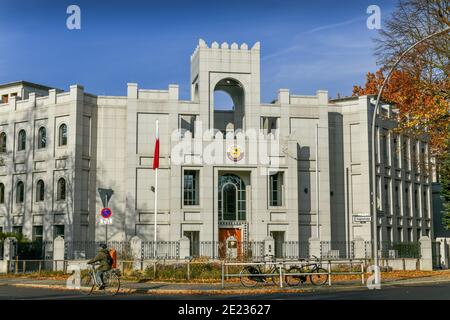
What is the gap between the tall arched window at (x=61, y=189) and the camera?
4691 centimetres

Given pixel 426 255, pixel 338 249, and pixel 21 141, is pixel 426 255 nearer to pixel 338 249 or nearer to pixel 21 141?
pixel 338 249

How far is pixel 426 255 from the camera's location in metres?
40.8

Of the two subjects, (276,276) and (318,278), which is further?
(318,278)

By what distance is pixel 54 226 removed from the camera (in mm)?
46500

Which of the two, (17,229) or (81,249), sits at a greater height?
(17,229)

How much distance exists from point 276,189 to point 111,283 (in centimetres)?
2426

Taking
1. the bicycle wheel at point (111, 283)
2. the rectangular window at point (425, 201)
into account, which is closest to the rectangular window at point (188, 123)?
the rectangular window at point (425, 201)

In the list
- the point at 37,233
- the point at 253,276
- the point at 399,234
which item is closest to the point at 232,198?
the point at 37,233

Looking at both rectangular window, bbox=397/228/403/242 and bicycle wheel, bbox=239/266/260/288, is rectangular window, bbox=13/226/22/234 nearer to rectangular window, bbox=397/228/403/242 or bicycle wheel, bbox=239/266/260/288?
bicycle wheel, bbox=239/266/260/288

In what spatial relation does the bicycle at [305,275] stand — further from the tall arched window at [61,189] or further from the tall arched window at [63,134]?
the tall arched window at [63,134]

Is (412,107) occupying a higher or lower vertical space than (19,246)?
higher

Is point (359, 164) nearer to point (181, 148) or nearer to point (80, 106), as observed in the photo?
point (181, 148)
